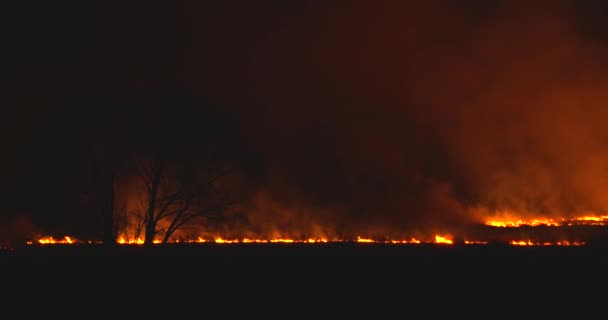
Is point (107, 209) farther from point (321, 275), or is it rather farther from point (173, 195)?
point (321, 275)

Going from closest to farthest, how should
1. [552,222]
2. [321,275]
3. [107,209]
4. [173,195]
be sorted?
[321,275] < [107,209] < [173,195] < [552,222]

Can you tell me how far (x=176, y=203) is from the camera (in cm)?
1950

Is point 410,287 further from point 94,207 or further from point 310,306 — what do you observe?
point 94,207

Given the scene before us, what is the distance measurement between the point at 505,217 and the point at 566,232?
14.3 feet

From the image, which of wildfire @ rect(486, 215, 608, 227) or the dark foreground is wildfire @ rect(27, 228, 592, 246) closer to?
wildfire @ rect(486, 215, 608, 227)

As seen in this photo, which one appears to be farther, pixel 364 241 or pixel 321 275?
pixel 364 241

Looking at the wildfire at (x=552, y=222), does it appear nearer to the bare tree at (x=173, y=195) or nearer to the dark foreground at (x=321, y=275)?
the dark foreground at (x=321, y=275)

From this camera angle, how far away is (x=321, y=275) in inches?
414

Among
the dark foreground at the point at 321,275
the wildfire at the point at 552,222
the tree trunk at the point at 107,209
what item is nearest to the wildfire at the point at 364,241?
the wildfire at the point at 552,222

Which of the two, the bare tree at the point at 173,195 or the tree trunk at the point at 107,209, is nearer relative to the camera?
the tree trunk at the point at 107,209

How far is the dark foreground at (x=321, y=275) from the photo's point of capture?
8.64 metres

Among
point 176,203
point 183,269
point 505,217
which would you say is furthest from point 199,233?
point 505,217

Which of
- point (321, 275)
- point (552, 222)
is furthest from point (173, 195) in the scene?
point (552, 222)

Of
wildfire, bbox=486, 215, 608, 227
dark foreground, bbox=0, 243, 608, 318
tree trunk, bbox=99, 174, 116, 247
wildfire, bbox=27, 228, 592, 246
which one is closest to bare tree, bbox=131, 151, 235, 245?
wildfire, bbox=27, 228, 592, 246
